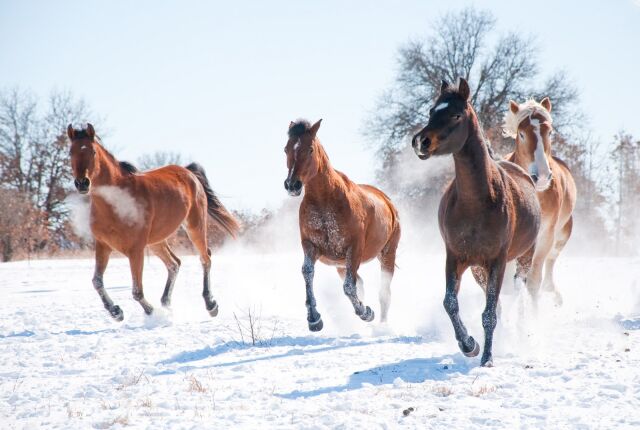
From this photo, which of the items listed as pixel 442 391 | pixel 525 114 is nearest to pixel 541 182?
pixel 525 114

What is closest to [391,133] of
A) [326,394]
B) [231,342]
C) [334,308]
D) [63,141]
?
[63,141]

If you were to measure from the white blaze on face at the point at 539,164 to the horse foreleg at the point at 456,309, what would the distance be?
2.52m

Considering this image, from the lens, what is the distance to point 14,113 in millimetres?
33562

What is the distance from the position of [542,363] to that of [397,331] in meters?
2.52

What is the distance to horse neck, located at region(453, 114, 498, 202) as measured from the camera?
551 centimetres

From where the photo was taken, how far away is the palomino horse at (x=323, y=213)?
6730 millimetres

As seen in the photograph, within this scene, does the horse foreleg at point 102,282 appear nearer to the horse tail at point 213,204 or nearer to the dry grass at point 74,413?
the horse tail at point 213,204

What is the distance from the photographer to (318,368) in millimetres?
5242

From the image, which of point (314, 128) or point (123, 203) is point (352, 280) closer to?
point (314, 128)

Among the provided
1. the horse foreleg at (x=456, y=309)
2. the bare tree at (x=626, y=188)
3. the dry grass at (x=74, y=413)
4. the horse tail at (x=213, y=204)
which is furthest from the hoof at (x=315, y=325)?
the bare tree at (x=626, y=188)

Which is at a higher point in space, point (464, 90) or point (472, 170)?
point (464, 90)

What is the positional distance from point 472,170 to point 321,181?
79.7 inches

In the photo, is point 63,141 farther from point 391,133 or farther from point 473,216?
point 473,216

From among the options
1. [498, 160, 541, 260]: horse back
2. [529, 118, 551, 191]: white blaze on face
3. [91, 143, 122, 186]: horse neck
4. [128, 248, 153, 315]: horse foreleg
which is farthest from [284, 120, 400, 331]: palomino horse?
[91, 143, 122, 186]: horse neck
